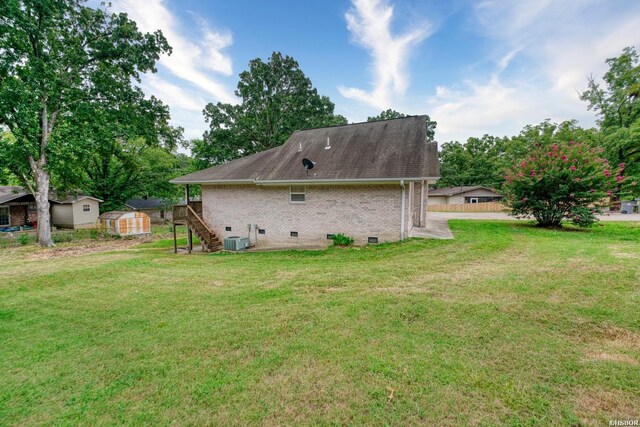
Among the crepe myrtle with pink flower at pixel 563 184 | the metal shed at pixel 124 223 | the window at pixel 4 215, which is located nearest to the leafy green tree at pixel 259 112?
the metal shed at pixel 124 223

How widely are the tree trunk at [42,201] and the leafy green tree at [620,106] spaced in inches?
1669

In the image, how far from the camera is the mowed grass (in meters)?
2.33

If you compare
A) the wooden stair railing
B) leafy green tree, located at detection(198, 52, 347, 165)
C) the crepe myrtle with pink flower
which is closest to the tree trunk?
the wooden stair railing

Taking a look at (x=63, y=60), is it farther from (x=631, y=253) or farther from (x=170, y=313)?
(x=631, y=253)

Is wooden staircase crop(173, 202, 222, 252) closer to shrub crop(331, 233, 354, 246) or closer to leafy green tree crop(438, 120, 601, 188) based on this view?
shrub crop(331, 233, 354, 246)

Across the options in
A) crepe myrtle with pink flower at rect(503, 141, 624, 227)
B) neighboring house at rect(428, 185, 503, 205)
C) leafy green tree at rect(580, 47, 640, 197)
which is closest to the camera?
crepe myrtle with pink flower at rect(503, 141, 624, 227)

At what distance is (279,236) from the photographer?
489 inches

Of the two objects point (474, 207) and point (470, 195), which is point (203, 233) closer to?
point (474, 207)

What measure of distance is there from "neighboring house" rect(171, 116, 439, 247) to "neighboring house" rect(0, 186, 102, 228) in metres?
20.1

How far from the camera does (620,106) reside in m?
25.6

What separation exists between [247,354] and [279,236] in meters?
9.31

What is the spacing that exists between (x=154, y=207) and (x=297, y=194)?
98.0ft

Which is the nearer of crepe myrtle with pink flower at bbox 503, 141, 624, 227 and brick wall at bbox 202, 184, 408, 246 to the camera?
brick wall at bbox 202, 184, 408, 246

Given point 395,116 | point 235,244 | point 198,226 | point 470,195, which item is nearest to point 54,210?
point 198,226
